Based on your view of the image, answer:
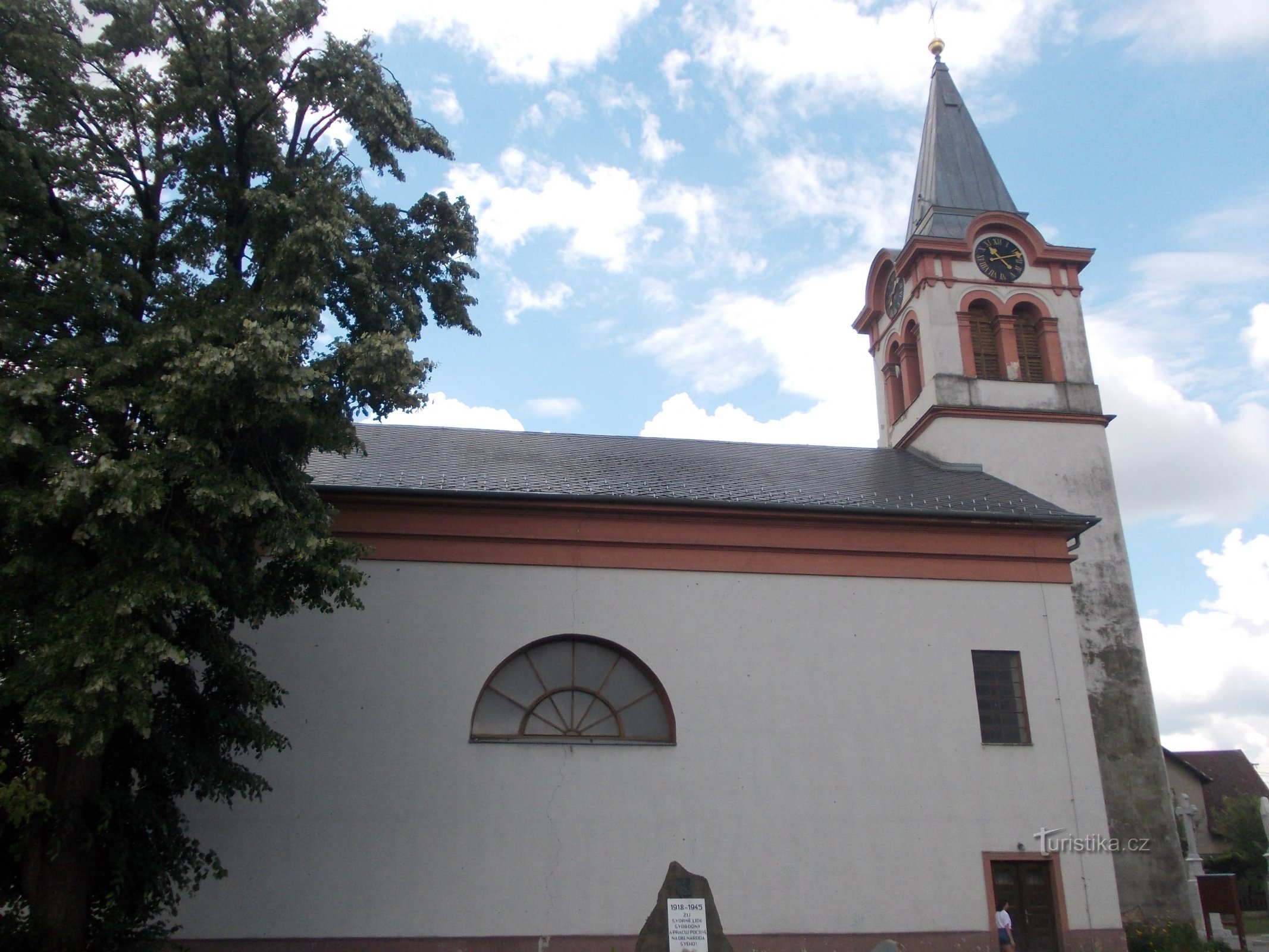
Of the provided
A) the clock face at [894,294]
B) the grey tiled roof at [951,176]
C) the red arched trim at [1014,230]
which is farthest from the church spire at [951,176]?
the clock face at [894,294]

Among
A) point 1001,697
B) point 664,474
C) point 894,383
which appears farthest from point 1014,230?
point 1001,697

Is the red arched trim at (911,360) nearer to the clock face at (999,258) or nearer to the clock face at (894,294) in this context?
the clock face at (894,294)

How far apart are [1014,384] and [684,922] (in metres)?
15.3

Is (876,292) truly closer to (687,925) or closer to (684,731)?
→ (684,731)

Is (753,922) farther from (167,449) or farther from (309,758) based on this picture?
(167,449)

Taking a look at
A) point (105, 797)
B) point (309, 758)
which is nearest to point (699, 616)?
point (309, 758)

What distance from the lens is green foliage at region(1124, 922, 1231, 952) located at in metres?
15.9

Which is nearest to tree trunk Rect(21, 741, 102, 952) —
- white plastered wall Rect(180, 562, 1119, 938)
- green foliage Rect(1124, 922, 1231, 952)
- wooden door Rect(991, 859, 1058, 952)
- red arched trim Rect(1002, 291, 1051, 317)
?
white plastered wall Rect(180, 562, 1119, 938)

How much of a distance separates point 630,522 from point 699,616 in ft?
6.03

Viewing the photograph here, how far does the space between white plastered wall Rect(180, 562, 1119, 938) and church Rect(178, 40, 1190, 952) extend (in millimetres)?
38

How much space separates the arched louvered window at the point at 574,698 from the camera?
1506 cm

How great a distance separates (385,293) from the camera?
40.8 feet

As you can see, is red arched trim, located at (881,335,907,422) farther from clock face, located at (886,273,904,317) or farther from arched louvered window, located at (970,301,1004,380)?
arched louvered window, located at (970,301,1004,380)

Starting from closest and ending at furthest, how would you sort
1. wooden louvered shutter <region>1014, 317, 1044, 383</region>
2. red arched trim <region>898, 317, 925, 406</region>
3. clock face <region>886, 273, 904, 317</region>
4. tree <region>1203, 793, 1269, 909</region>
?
wooden louvered shutter <region>1014, 317, 1044, 383</region> → red arched trim <region>898, 317, 925, 406</region> → clock face <region>886, 273, 904, 317</region> → tree <region>1203, 793, 1269, 909</region>
